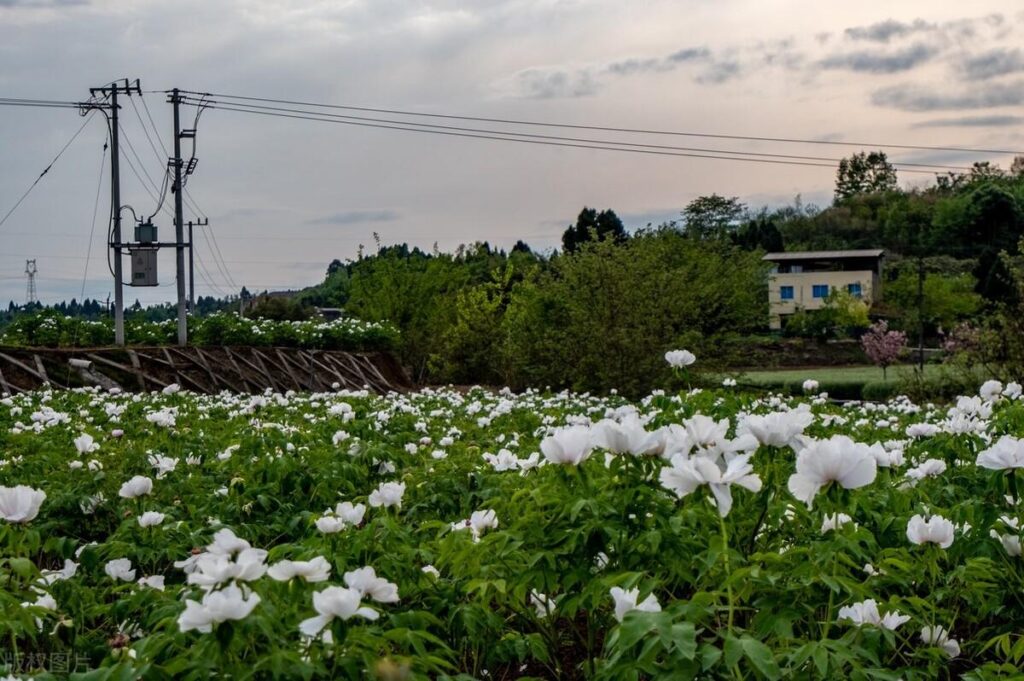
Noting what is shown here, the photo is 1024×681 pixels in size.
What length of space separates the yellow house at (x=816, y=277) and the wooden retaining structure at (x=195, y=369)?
45104 mm

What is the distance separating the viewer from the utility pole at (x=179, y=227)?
773 inches

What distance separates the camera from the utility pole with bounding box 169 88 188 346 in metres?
19.6

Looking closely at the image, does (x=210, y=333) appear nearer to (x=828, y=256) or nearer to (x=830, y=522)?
(x=830, y=522)

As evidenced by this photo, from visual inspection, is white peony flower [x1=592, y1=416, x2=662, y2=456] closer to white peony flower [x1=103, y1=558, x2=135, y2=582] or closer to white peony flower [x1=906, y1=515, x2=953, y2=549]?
white peony flower [x1=906, y1=515, x2=953, y2=549]

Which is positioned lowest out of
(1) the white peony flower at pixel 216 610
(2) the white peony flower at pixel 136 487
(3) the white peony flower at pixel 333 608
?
(2) the white peony flower at pixel 136 487

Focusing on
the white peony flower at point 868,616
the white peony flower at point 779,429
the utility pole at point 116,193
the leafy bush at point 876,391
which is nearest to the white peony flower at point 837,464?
the white peony flower at point 779,429

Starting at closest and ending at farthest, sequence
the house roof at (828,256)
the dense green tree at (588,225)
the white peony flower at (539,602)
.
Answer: the white peony flower at (539,602) → the dense green tree at (588,225) → the house roof at (828,256)

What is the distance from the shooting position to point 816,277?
64500 millimetres

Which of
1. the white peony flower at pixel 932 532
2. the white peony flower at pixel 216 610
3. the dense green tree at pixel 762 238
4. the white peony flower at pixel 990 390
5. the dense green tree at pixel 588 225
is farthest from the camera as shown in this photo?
the dense green tree at pixel 762 238

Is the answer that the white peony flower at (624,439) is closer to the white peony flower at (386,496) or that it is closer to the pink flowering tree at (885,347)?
the white peony flower at (386,496)

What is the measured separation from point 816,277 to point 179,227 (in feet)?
168

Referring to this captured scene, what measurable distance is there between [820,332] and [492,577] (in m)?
54.8

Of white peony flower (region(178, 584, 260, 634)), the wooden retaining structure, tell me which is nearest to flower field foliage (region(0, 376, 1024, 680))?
white peony flower (region(178, 584, 260, 634))

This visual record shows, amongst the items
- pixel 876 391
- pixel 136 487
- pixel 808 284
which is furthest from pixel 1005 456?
pixel 808 284
